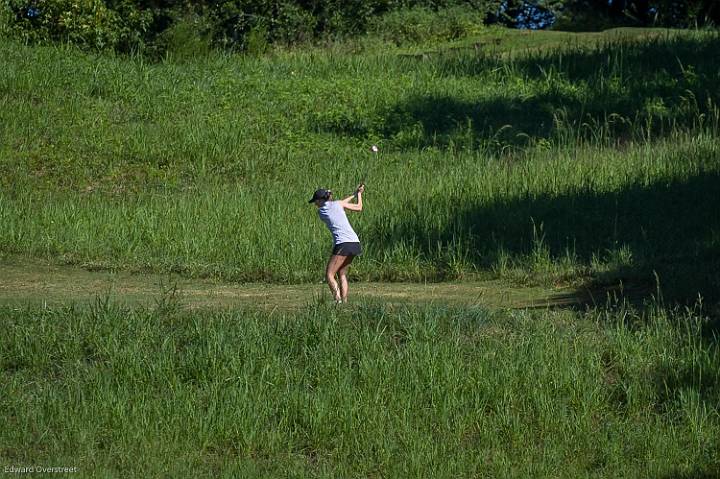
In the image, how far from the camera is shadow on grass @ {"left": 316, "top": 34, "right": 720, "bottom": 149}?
22156 millimetres

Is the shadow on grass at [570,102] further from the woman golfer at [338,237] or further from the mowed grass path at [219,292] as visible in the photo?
the woman golfer at [338,237]

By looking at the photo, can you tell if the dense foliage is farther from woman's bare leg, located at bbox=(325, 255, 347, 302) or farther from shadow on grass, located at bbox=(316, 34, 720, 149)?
woman's bare leg, located at bbox=(325, 255, 347, 302)

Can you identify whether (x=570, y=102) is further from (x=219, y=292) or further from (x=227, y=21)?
(x=227, y=21)

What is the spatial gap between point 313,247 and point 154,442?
23.3ft

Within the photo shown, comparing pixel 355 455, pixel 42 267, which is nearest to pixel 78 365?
pixel 355 455

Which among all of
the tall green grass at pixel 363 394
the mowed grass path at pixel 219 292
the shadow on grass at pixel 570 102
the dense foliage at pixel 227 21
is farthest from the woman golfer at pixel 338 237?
the dense foliage at pixel 227 21

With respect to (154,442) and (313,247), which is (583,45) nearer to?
(313,247)

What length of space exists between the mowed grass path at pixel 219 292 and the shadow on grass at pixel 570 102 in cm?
693

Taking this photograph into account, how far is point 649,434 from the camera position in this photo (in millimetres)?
9352

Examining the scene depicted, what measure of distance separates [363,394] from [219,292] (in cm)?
473

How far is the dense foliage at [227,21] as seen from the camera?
28031 millimetres

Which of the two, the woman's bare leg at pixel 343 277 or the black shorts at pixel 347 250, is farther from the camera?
the woman's bare leg at pixel 343 277

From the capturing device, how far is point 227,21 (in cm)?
3259

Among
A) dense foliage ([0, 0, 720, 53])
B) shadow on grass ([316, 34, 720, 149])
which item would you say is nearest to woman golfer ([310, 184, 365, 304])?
shadow on grass ([316, 34, 720, 149])
